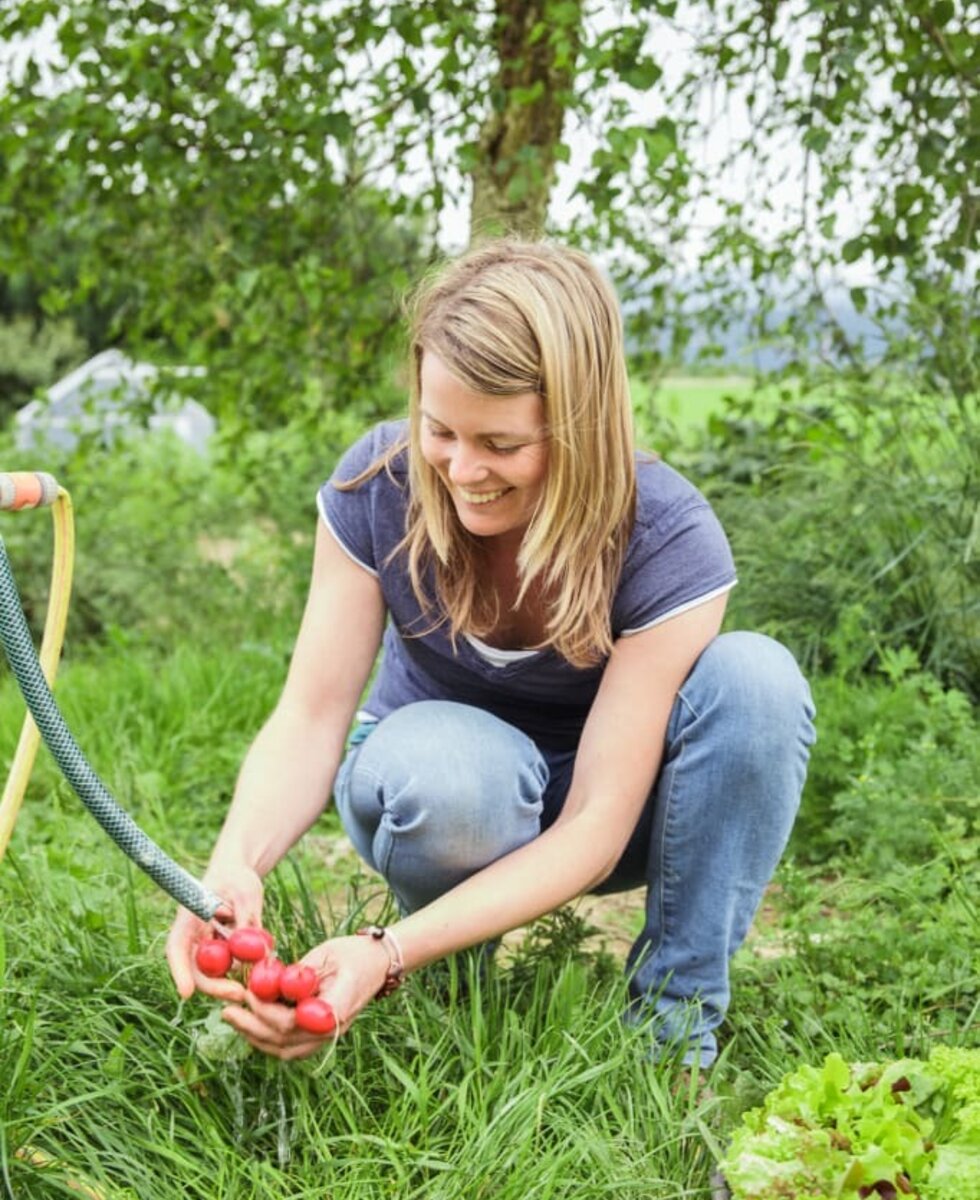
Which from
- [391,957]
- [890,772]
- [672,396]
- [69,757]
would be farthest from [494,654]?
[672,396]

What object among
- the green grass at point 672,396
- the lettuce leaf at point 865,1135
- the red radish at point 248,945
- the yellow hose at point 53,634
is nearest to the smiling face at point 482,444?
the yellow hose at point 53,634

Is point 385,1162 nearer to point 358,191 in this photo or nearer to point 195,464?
point 358,191

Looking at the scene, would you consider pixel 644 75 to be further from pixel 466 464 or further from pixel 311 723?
pixel 311 723

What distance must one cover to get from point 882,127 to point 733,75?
0.46 meters

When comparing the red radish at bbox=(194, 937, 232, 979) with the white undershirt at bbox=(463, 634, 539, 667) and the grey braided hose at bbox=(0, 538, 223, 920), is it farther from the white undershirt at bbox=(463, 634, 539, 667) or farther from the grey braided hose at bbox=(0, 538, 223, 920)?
the white undershirt at bbox=(463, 634, 539, 667)

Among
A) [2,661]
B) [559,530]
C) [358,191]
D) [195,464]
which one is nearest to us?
[559,530]

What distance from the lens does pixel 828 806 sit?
9.37 feet

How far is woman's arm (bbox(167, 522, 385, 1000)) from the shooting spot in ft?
6.13

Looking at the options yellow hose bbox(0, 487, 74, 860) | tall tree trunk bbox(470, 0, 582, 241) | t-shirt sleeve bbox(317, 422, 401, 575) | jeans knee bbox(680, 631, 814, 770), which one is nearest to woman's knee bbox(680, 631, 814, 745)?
jeans knee bbox(680, 631, 814, 770)

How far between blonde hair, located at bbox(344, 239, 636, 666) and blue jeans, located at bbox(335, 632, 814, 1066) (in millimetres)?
155

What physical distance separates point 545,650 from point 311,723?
0.33m

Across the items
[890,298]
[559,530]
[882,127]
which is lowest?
[559,530]

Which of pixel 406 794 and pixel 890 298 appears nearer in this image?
pixel 406 794

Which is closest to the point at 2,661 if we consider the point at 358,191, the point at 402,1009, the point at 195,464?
the point at 358,191
